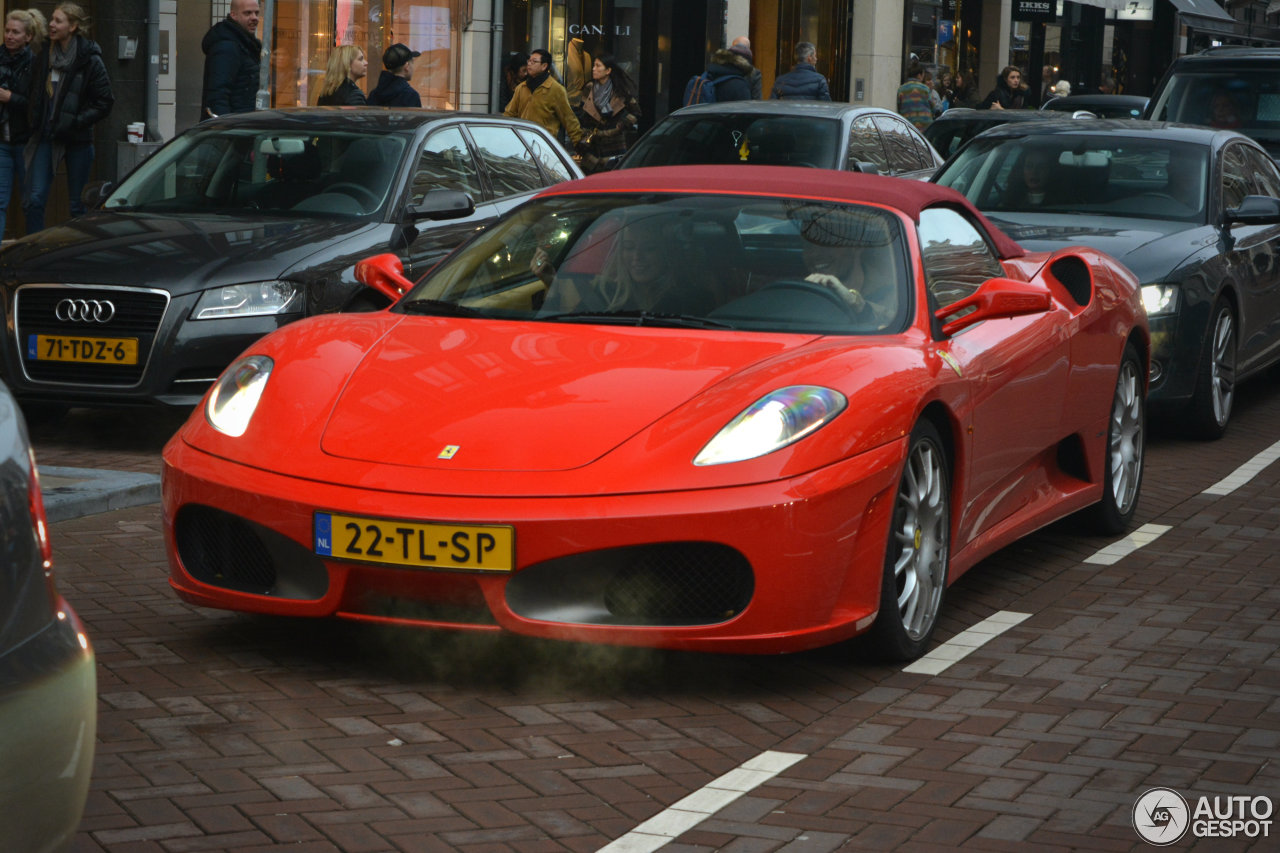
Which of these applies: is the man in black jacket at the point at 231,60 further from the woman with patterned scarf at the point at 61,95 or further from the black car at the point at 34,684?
the black car at the point at 34,684

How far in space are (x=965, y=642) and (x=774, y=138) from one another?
28.1ft

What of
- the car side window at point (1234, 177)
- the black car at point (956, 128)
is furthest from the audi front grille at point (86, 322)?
the black car at point (956, 128)

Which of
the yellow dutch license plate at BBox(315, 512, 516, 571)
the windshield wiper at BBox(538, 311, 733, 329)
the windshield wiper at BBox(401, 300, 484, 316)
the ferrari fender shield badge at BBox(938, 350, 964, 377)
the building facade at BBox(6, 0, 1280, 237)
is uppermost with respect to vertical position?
the building facade at BBox(6, 0, 1280, 237)

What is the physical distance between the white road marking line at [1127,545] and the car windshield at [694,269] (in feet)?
5.38

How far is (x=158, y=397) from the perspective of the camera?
812 cm

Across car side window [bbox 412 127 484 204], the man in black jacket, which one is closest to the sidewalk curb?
car side window [bbox 412 127 484 204]

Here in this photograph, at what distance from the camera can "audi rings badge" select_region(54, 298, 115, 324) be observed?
26.9 ft

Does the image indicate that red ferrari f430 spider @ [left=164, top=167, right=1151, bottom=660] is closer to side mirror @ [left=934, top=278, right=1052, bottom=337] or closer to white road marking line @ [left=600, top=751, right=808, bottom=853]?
side mirror @ [left=934, top=278, right=1052, bottom=337]

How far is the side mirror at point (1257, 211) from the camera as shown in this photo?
976 centimetres

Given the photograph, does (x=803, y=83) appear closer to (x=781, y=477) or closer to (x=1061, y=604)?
(x=1061, y=604)

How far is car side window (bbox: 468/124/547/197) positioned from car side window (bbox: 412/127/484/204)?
0.18 m

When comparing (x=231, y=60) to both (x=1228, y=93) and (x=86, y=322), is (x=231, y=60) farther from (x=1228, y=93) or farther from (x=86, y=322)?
(x=1228, y=93)

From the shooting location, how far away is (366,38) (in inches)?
831

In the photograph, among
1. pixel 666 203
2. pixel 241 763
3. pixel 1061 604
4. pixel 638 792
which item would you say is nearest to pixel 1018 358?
pixel 1061 604
